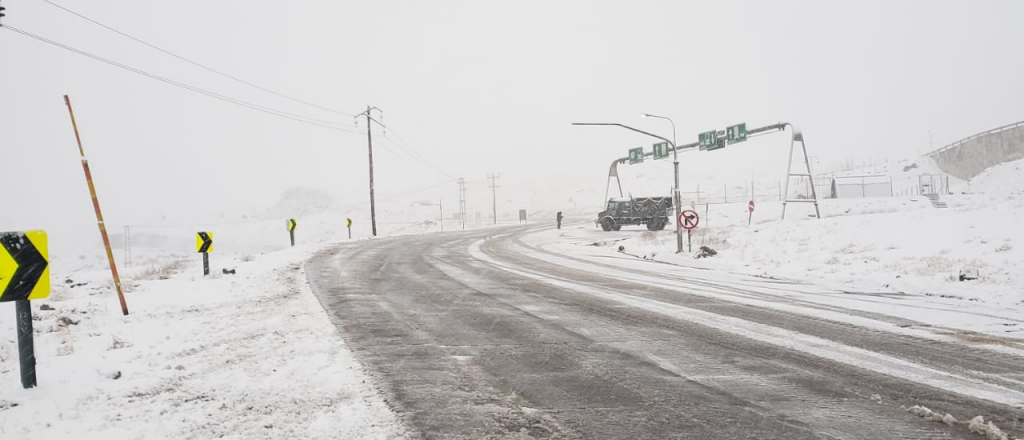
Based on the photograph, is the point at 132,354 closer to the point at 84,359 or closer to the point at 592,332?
the point at 84,359

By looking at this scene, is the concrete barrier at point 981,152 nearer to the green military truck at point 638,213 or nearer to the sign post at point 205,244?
the green military truck at point 638,213

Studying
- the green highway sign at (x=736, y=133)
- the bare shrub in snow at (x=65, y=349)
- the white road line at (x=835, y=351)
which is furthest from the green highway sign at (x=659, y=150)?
the bare shrub in snow at (x=65, y=349)

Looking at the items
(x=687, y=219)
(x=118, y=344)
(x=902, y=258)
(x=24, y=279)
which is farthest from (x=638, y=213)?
(x=24, y=279)

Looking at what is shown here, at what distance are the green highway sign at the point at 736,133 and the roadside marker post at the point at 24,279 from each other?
31.4 m

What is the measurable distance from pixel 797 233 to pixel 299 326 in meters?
18.5

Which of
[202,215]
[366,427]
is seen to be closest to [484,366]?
[366,427]

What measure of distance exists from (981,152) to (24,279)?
67.7 metres

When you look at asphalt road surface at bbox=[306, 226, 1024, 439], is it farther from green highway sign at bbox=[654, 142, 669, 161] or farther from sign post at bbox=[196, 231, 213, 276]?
green highway sign at bbox=[654, 142, 669, 161]

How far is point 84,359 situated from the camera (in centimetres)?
532

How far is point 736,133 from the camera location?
31.0 metres

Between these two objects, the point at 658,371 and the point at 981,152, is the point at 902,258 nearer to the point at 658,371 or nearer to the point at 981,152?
the point at 658,371

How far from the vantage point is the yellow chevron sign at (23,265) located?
441cm

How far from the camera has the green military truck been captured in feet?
116

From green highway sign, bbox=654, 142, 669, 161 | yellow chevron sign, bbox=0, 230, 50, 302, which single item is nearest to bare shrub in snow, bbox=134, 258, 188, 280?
yellow chevron sign, bbox=0, 230, 50, 302
